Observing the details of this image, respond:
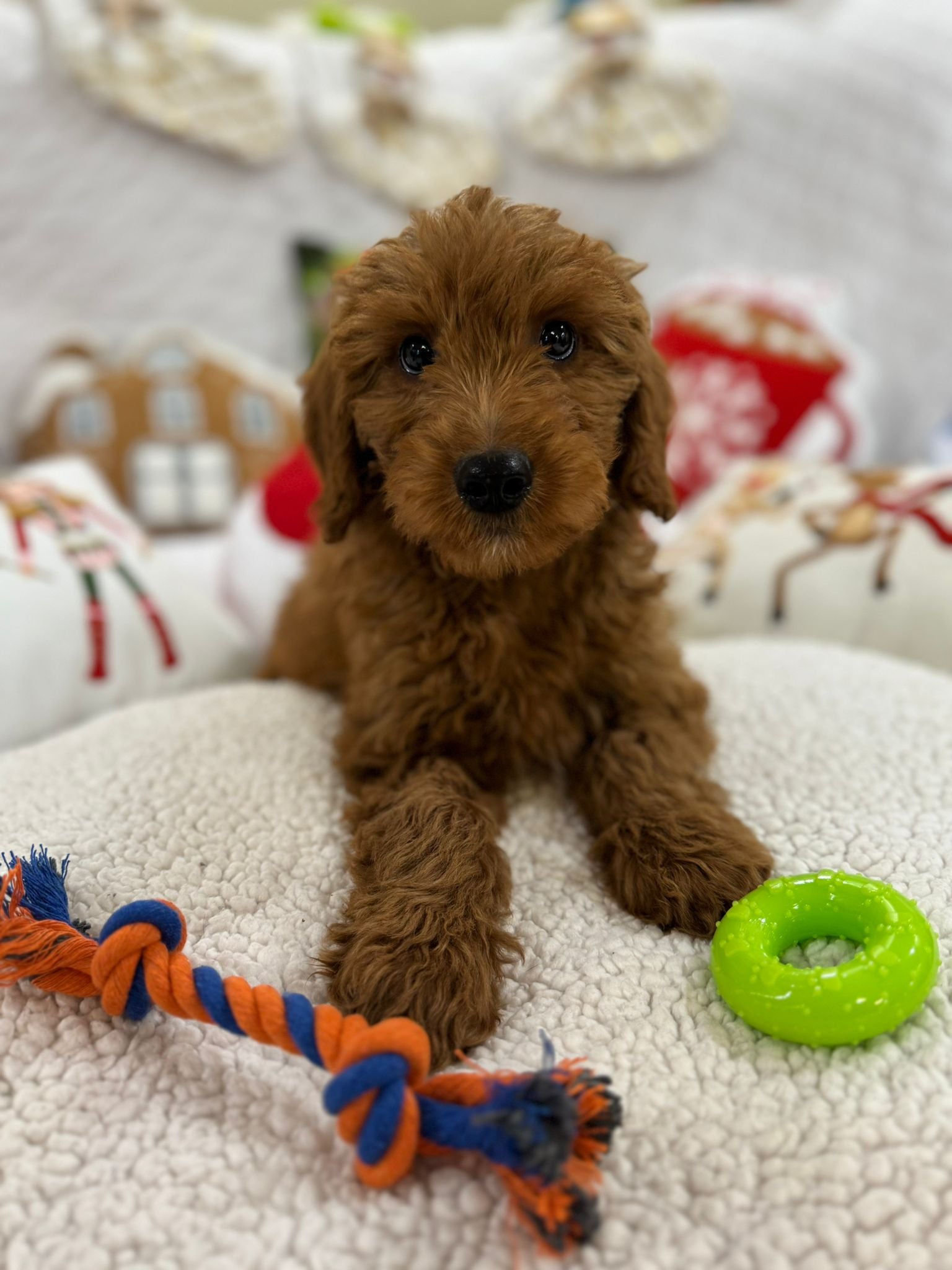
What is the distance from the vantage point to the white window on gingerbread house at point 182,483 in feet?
9.87

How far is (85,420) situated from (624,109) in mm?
2151

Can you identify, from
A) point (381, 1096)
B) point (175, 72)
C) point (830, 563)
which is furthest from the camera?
point (175, 72)

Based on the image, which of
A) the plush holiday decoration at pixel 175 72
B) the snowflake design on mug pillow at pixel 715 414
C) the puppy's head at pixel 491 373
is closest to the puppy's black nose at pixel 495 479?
the puppy's head at pixel 491 373

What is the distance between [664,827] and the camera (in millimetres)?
1282

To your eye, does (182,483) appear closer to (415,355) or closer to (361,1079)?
(415,355)

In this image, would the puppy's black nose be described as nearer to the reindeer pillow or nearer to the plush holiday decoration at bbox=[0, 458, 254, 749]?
the reindeer pillow

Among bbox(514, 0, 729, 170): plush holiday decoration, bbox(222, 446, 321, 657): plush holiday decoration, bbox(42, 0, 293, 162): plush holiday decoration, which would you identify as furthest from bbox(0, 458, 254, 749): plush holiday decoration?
bbox(514, 0, 729, 170): plush holiday decoration

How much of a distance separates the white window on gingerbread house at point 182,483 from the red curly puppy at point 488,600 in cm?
155

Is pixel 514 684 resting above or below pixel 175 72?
below

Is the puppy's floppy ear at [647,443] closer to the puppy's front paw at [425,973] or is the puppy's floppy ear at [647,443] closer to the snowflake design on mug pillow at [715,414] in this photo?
the puppy's front paw at [425,973]

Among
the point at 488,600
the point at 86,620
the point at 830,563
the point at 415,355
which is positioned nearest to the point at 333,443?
the point at 415,355

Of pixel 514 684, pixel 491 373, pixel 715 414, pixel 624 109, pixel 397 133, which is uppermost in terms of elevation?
pixel 624 109

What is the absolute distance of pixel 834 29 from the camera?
354cm

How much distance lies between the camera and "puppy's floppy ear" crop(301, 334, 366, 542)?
4.61 feet
